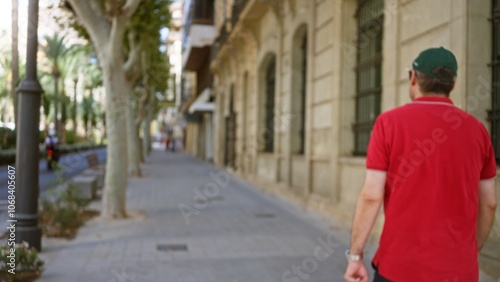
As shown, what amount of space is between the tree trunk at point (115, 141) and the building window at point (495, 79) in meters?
6.18

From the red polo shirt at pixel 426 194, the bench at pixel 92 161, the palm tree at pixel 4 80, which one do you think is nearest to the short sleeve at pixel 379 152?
the red polo shirt at pixel 426 194

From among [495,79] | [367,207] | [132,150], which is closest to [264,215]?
[495,79]

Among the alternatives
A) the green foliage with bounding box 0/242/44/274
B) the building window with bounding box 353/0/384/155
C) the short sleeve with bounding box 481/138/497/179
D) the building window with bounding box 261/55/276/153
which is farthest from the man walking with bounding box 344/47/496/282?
the building window with bounding box 261/55/276/153

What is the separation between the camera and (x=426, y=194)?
2410 mm

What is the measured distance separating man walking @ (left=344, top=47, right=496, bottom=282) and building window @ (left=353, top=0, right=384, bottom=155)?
6.87 m

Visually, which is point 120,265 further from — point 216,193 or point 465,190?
point 216,193

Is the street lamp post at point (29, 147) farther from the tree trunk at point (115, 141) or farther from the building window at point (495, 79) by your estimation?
the building window at point (495, 79)

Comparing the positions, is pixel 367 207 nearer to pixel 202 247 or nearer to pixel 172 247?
pixel 202 247

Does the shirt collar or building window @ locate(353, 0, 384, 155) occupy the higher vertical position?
building window @ locate(353, 0, 384, 155)

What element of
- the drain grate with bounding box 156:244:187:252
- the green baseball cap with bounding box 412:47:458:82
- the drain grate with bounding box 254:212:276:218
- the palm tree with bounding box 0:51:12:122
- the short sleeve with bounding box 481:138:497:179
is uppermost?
the palm tree with bounding box 0:51:12:122

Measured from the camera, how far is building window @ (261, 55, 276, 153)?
1762 cm

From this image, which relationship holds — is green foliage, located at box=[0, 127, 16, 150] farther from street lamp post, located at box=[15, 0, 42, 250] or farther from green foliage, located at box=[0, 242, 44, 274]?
green foliage, located at box=[0, 242, 44, 274]

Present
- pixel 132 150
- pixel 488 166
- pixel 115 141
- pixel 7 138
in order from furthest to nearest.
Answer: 1. pixel 132 150
2. pixel 115 141
3. pixel 7 138
4. pixel 488 166

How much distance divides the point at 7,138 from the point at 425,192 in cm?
539
